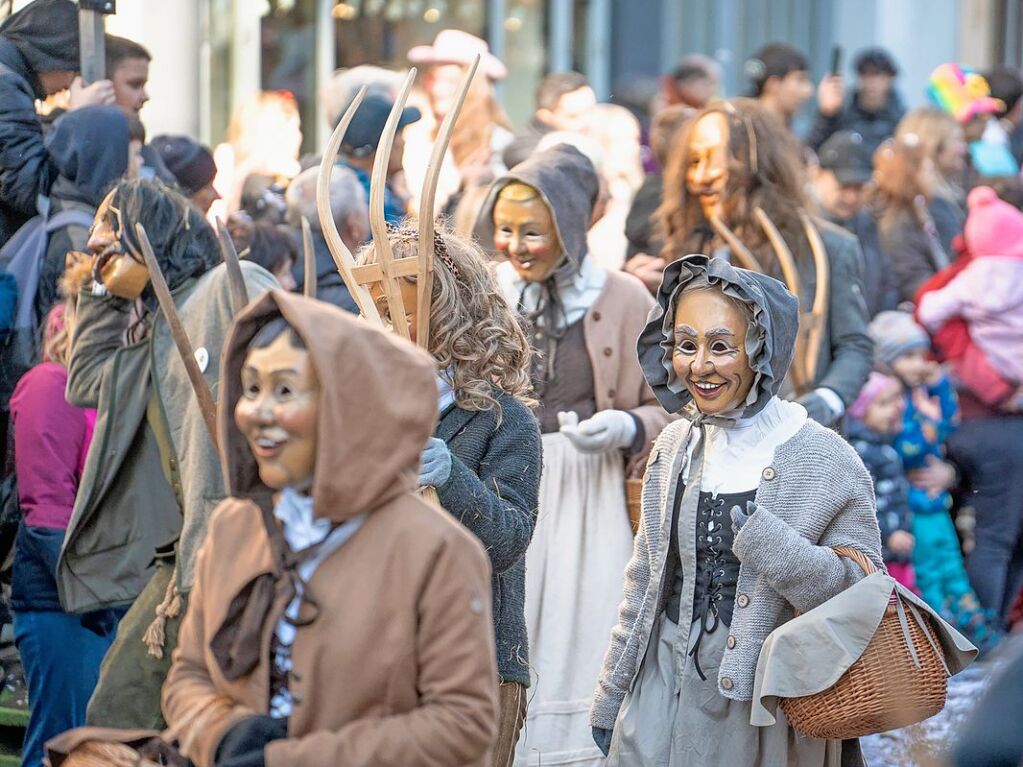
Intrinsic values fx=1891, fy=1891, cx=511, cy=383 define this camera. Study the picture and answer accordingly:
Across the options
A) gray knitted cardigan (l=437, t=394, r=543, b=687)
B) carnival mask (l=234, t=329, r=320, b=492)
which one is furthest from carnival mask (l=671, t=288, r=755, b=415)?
carnival mask (l=234, t=329, r=320, b=492)

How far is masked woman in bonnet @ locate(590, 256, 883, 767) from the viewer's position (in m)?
4.42

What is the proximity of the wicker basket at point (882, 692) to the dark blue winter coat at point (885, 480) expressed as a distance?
3891 millimetres

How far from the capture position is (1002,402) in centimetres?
880

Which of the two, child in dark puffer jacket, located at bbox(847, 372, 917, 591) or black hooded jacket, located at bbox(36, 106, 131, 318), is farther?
child in dark puffer jacket, located at bbox(847, 372, 917, 591)

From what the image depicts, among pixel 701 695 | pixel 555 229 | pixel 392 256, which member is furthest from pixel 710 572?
pixel 555 229

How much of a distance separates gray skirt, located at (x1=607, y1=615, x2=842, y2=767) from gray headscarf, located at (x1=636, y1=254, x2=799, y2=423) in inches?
22.5

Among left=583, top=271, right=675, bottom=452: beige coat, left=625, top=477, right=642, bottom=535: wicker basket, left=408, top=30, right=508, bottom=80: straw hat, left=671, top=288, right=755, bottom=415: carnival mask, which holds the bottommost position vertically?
left=625, top=477, right=642, bottom=535: wicker basket

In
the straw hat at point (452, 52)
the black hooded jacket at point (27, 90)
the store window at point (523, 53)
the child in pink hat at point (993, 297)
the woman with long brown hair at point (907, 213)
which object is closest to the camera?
the black hooded jacket at point (27, 90)

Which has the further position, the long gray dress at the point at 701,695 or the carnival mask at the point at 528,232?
the carnival mask at the point at 528,232

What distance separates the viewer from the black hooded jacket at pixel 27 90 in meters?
6.38

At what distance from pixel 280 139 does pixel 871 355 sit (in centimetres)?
338

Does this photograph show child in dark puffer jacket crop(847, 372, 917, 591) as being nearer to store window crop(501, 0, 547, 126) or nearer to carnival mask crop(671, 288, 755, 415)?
carnival mask crop(671, 288, 755, 415)

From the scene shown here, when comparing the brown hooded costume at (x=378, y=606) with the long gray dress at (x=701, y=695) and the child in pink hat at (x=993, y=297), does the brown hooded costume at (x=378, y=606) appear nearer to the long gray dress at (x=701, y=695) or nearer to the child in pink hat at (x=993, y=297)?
the long gray dress at (x=701, y=695)

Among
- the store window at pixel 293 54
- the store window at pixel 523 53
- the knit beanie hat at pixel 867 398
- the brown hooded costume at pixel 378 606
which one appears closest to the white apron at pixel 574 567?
the knit beanie hat at pixel 867 398
